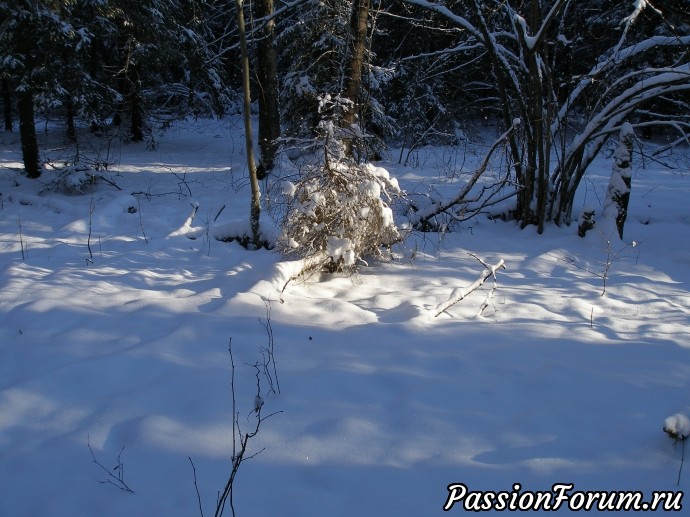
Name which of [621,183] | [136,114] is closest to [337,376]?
[621,183]

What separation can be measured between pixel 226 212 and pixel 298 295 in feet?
12.4

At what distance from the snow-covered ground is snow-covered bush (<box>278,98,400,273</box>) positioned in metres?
0.36

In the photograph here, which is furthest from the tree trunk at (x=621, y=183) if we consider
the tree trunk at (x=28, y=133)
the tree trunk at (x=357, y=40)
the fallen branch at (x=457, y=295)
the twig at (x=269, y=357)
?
the tree trunk at (x=28, y=133)

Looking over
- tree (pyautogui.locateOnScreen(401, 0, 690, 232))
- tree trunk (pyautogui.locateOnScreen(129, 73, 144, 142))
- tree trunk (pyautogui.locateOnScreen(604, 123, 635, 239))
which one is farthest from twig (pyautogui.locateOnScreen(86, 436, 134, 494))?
tree trunk (pyautogui.locateOnScreen(129, 73, 144, 142))

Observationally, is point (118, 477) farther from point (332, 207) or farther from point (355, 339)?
point (332, 207)

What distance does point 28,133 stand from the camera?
10555 millimetres

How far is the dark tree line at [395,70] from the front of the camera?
6195mm

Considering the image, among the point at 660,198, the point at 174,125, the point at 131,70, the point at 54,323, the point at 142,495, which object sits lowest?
the point at 142,495

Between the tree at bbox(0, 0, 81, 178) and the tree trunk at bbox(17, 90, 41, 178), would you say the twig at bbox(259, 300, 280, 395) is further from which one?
the tree trunk at bbox(17, 90, 41, 178)

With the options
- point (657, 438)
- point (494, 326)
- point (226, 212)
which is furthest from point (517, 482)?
point (226, 212)

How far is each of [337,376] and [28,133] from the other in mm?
10592

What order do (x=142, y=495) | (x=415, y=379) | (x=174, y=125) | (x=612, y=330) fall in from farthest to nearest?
(x=174, y=125)
(x=612, y=330)
(x=415, y=379)
(x=142, y=495)

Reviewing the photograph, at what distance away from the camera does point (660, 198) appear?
849 centimetres

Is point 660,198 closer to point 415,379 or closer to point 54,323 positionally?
point 415,379
